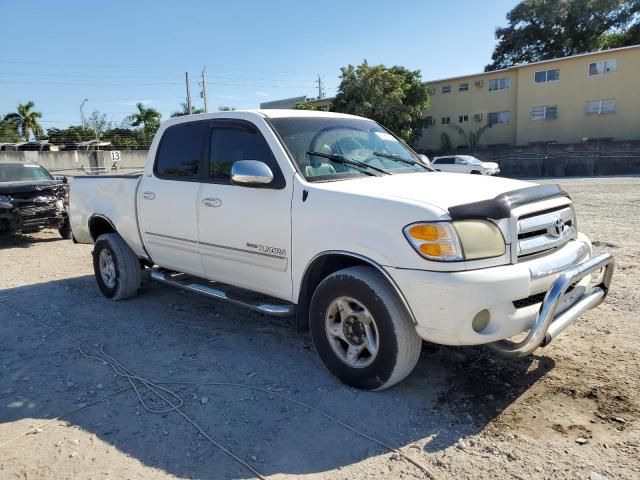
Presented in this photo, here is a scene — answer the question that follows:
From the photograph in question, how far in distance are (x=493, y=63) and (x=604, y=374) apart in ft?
173

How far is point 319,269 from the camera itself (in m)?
3.58

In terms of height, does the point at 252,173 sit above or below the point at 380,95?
below

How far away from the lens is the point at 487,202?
2.99 metres

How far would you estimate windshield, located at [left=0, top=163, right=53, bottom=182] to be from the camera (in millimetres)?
10633

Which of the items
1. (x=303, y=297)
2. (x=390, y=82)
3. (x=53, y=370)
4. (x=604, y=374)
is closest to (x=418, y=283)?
(x=303, y=297)

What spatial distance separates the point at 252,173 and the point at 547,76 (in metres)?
37.3

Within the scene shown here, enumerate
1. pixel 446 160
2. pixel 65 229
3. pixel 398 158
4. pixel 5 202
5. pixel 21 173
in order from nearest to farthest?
pixel 398 158
pixel 5 202
pixel 65 229
pixel 21 173
pixel 446 160

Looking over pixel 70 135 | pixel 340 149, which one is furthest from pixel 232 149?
pixel 70 135

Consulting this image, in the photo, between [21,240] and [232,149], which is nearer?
[232,149]

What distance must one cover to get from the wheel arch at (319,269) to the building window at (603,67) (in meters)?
36.4

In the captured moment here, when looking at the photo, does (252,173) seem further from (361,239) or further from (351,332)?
(351,332)

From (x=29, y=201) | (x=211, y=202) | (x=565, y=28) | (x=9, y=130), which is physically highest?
(x=565, y=28)

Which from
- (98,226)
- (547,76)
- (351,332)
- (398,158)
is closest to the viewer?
(351,332)

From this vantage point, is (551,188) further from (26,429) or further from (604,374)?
(26,429)
